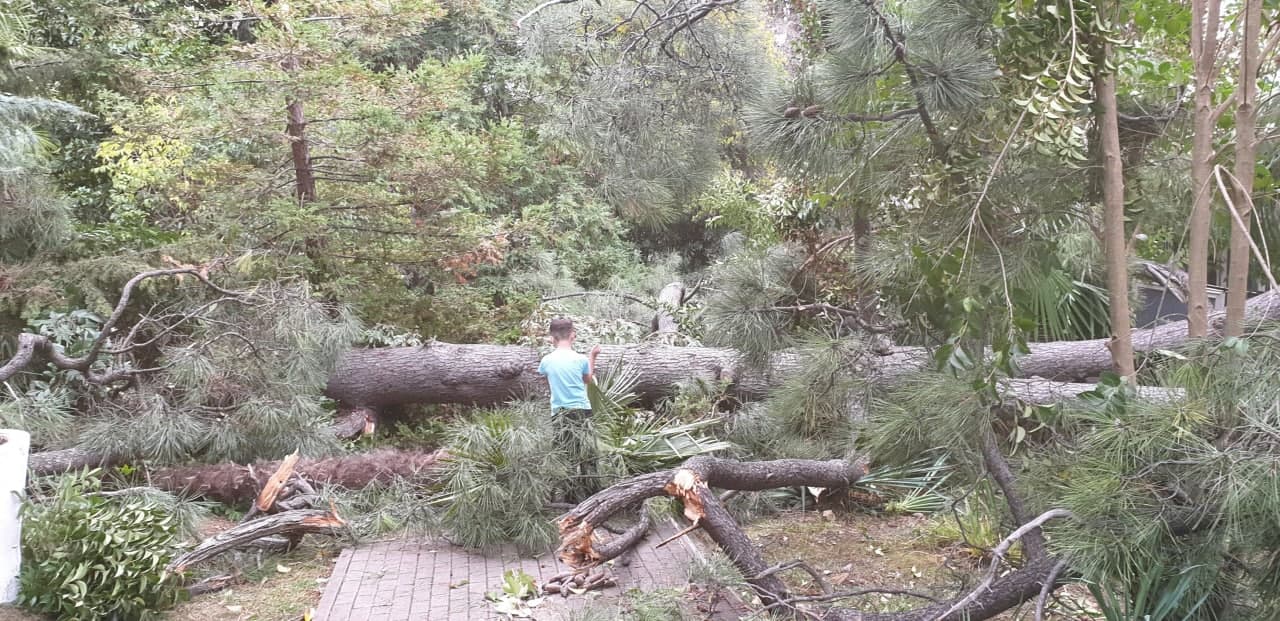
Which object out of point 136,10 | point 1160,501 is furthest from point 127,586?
point 136,10

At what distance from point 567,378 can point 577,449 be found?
0.47m

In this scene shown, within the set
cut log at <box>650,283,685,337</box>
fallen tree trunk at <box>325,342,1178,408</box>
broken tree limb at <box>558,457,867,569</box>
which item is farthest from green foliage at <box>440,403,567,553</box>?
cut log at <box>650,283,685,337</box>

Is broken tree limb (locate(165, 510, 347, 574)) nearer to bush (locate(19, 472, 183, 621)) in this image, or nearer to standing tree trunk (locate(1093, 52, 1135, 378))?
bush (locate(19, 472, 183, 621))

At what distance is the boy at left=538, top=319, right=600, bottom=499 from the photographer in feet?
18.2

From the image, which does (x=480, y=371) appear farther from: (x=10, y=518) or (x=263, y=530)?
(x=10, y=518)

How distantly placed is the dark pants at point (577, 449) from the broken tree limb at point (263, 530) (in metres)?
1.40

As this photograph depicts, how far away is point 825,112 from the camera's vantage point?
3.88 metres

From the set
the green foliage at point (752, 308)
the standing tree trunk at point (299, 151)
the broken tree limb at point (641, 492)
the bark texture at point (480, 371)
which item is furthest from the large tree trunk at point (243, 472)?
the standing tree trunk at point (299, 151)

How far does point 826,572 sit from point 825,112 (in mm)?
2616

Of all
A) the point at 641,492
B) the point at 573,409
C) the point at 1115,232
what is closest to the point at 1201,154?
the point at 1115,232

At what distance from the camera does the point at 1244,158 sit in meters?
2.44

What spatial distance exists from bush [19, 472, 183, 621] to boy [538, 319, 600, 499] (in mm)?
2284

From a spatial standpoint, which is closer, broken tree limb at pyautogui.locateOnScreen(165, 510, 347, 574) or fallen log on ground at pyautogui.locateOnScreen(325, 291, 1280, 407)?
broken tree limb at pyautogui.locateOnScreen(165, 510, 347, 574)

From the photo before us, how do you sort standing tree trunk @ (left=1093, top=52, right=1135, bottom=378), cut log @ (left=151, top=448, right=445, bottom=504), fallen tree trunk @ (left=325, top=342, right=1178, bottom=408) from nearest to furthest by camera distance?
standing tree trunk @ (left=1093, top=52, right=1135, bottom=378) < cut log @ (left=151, top=448, right=445, bottom=504) < fallen tree trunk @ (left=325, top=342, right=1178, bottom=408)
